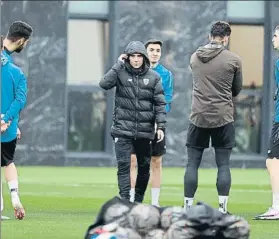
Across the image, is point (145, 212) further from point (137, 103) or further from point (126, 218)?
point (137, 103)

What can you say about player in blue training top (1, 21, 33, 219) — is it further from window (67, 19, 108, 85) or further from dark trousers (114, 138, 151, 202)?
window (67, 19, 108, 85)

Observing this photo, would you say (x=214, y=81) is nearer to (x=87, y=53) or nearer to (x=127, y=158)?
(x=127, y=158)

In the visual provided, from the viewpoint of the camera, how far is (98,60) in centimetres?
2628

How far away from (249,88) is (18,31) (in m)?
14.3

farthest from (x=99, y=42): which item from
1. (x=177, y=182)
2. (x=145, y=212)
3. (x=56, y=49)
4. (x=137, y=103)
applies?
(x=145, y=212)

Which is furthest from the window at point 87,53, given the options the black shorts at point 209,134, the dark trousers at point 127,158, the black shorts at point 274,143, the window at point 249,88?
the black shorts at point 209,134

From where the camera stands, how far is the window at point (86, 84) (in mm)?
26219

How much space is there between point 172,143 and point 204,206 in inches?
637

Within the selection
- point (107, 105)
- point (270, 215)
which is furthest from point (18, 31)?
point (107, 105)

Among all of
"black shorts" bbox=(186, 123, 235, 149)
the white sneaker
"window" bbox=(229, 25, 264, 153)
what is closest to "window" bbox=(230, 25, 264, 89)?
"window" bbox=(229, 25, 264, 153)

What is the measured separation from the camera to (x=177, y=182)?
2164 cm

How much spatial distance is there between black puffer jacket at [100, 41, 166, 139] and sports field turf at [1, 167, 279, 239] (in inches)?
41.0

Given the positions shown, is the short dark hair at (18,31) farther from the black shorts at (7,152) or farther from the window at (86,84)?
the window at (86,84)

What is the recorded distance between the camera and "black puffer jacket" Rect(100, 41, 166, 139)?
14398 millimetres
